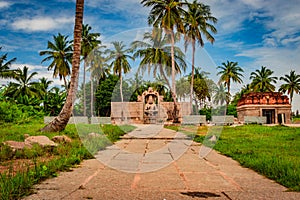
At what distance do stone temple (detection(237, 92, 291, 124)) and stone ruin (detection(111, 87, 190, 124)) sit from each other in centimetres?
827

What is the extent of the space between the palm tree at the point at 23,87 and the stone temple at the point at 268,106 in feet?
86.5

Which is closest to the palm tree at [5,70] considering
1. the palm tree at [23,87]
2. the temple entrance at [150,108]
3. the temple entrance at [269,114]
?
the palm tree at [23,87]

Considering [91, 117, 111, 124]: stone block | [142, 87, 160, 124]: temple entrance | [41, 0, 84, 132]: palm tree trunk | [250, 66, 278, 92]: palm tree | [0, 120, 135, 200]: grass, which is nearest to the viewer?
[0, 120, 135, 200]: grass

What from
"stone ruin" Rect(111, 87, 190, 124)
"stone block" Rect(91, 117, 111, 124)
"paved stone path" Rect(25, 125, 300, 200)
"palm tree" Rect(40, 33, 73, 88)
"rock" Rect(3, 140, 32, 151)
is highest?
"palm tree" Rect(40, 33, 73, 88)

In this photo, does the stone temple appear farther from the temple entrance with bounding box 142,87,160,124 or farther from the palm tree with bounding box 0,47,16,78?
the palm tree with bounding box 0,47,16,78

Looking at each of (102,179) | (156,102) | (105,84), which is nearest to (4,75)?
(105,84)

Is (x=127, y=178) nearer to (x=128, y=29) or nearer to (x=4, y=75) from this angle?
(x=128, y=29)

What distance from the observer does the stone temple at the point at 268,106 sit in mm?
32344

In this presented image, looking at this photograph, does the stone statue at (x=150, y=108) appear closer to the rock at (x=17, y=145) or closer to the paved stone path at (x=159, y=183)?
the rock at (x=17, y=145)

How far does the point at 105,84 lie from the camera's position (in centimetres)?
4159

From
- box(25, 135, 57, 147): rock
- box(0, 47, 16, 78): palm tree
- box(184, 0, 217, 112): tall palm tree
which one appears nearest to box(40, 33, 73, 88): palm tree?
box(0, 47, 16, 78): palm tree

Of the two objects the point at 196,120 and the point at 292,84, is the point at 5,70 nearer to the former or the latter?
the point at 196,120

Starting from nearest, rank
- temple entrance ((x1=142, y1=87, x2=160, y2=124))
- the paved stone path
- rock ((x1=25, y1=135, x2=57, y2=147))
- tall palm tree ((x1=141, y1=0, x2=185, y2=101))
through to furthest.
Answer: the paved stone path
rock ((x1=25, y1=135, x2=57, y2=147))
tall palm tree ((x1=141, y1=0, x2=185, y2=101))
temple entrance ((x1=142, y1=87, x2=160, y2=124))

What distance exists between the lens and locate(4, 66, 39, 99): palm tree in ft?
124
